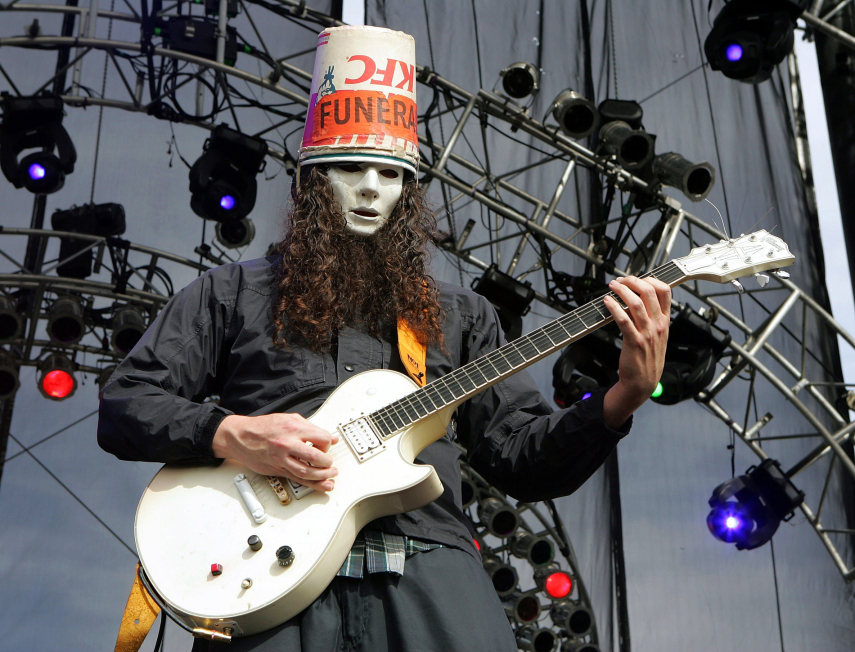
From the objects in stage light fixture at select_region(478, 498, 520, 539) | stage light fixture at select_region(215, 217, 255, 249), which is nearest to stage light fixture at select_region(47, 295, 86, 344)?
stage light fixture at select_region(215, 217, 255, 249)

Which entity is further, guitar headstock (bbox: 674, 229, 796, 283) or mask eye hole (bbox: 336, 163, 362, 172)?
mask eye hole (bbox: 336, 163, 362, 172)

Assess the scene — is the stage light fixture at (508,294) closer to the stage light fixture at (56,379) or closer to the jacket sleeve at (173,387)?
the stage light fixture at (56,379)

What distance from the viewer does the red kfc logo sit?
6.66 ft

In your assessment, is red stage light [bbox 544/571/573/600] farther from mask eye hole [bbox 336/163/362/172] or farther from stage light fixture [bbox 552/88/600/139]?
mask eye hole [bbox 336/163/362/172]

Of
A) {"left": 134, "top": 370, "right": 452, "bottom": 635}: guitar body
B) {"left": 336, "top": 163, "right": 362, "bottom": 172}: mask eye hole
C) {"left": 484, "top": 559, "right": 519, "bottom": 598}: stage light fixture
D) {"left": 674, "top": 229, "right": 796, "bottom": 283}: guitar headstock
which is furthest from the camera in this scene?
{"left": 484, "top": 559, "right": 519, "bottom": 598}: stage light fixture

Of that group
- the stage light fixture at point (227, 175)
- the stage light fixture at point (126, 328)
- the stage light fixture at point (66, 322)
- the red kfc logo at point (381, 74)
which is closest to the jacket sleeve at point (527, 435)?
the red kfc logo at point (381, 74)

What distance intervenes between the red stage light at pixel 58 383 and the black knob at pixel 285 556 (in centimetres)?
632

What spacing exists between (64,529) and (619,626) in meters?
4.38

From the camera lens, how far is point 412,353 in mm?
1696

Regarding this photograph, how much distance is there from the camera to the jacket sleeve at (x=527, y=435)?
5.05ft

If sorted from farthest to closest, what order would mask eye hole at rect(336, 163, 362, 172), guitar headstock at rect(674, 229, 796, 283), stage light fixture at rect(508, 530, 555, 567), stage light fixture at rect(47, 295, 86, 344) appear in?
stage light fixture at rect(508, 530, 555, 567)
stage light fixture at rect(47, 295, 86, 344)
mask eye hole at rect(336, 163, 362, 172)
guitar headstock at rect(674, 229, 796, 283)

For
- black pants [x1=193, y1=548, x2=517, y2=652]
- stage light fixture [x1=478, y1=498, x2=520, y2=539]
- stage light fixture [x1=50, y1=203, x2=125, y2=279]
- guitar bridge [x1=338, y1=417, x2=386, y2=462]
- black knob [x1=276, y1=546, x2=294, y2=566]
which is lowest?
black pants [x1=193, y1=548, x2=517, y2=652]

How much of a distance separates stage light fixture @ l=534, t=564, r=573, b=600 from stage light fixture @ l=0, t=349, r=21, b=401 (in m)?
4.50

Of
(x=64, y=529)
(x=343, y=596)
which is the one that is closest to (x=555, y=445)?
(x=343, y=596)
